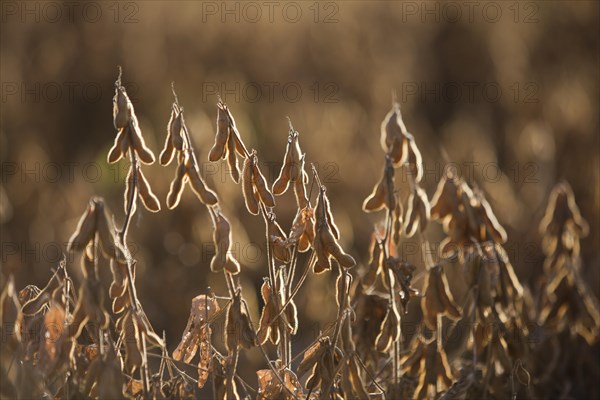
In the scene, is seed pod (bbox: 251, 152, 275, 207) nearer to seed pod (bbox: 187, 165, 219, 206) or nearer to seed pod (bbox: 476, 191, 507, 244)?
seed pod (bbox: 187, 165, 219, 206)

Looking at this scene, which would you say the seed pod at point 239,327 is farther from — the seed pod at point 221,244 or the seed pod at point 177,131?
the seed pod at point 177,131

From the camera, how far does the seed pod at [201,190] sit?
1604 millimetres

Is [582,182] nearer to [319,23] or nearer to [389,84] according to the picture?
[389,84]

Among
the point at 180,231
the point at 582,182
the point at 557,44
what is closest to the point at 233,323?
the point at 180,231

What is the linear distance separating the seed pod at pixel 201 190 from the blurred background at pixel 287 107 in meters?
1.29

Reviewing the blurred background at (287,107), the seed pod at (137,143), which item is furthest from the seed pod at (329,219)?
the blurred background at (287,107)

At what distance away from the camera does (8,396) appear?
1544 mm

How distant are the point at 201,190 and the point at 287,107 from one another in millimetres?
4506

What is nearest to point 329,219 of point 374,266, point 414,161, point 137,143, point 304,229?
point 304,229

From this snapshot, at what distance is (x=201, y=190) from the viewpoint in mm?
1607

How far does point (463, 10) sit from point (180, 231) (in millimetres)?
4530

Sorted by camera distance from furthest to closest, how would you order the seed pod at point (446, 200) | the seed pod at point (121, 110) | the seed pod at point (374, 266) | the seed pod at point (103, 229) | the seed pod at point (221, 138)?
1. the seed pod at point (446, 200)
2. the seed pod at point (374, 266)
3. the seed pod at point (221, 138)
4. the seed pod at point (121, 110)
5. the seed pod at point (103, 229)

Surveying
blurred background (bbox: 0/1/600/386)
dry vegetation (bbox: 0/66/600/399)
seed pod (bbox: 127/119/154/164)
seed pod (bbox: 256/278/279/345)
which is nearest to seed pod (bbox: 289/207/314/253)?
dry vegetation (bbox: 0/66/600/399)

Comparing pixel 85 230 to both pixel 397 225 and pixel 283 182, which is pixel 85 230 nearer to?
pixel 283 182
